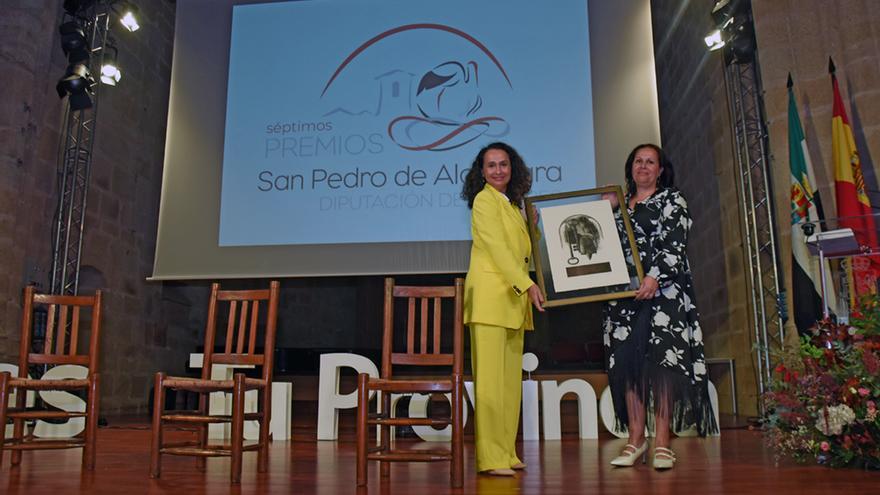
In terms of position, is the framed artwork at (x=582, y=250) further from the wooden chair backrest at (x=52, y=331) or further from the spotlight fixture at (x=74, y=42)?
the spotlight fixture at (x=74, y=42)

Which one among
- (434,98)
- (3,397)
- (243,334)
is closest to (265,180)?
(434,98)

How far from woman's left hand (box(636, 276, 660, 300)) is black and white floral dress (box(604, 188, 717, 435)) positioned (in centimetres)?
2

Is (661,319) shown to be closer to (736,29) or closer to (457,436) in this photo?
(457,436)

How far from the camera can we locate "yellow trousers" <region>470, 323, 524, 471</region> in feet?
9.10

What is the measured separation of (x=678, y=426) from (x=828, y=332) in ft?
2.78

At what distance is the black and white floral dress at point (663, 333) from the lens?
2.81 metres

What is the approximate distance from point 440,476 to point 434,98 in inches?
140

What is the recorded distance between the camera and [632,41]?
559 cm

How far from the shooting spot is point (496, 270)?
9.36 ft

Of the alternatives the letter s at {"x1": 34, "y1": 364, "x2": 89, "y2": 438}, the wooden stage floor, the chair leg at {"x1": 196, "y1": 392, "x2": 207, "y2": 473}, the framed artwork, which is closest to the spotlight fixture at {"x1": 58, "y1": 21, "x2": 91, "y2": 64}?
the letter s at {"x1": 34, "y1": 364, "x2": 89, "y2": 438}

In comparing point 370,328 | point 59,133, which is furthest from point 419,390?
point 370,328

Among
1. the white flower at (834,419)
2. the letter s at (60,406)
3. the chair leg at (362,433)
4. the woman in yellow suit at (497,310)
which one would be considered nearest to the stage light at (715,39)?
the woman in yellow suit at (497,310)

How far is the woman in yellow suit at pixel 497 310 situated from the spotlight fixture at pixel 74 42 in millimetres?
4447

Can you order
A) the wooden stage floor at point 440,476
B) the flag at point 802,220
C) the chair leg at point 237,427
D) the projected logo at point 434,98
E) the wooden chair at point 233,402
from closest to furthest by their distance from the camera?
1. the wooden stage floor at point 440,476
2. the chair leg at point 237,427
3. the wooden chair at point 233,402
4. the flag at point 802,220
5. the projected logo at point 434,98
